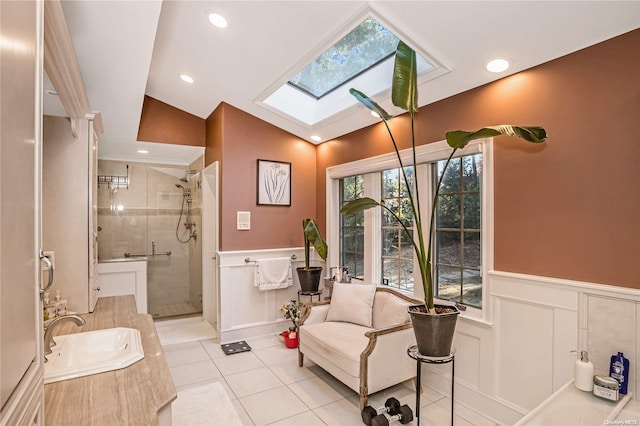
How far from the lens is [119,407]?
1173 millimetres

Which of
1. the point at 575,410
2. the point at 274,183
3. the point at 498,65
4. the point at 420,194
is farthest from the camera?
the point at 274,183

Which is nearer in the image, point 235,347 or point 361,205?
point 361,205

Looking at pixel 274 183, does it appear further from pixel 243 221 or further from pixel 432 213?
pixel 432 213

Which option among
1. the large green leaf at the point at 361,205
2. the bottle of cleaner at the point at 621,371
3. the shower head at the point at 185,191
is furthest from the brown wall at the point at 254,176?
the bottle of cleaner at the point at 621,371

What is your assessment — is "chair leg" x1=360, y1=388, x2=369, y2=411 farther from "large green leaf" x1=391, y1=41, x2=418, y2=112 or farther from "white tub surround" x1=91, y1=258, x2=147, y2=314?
"white tub surround" x1=91, y1=258, x2=147, y2=314

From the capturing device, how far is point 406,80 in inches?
85.4

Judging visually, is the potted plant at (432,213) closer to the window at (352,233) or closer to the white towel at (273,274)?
the window at (352,233)

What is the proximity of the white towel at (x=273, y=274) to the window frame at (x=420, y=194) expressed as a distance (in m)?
0.54

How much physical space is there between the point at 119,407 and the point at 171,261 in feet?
13.4

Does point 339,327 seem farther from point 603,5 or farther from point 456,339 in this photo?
point 603,5

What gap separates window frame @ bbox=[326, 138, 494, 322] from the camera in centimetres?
244

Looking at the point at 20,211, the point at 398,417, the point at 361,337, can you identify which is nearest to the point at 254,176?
the point at 361,337

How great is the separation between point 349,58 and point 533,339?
2653 mm

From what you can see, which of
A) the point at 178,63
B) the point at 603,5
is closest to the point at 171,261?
the point at 178,63
